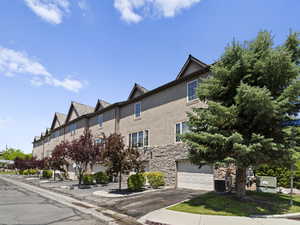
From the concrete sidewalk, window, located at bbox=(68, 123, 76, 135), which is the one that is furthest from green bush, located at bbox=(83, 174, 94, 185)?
the concrete sidewalk

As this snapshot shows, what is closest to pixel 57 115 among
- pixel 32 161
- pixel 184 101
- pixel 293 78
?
pixel 32 161

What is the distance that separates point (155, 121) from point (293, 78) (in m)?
12.8

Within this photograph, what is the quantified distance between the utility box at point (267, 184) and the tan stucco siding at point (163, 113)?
250 inches

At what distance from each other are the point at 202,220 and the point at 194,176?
8908mm

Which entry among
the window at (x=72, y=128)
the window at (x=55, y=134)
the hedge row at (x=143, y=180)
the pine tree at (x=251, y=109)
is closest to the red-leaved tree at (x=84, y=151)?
the hedge row at (x=143, y=180)

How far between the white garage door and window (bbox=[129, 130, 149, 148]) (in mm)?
4885

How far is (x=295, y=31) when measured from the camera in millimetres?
10820

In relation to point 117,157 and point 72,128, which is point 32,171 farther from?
point 117,157

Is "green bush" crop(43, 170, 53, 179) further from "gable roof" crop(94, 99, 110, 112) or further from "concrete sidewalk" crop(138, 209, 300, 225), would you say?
"concrete sidewalk" crop(138, 209, 300, 225)

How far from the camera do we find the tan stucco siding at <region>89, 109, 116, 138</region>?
2733 centimetres

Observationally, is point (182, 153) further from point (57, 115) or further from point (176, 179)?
point (57, 115)

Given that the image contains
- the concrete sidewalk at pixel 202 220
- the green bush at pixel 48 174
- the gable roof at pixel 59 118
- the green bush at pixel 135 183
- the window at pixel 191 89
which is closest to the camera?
the concrete sidewalk at pixel 202 220

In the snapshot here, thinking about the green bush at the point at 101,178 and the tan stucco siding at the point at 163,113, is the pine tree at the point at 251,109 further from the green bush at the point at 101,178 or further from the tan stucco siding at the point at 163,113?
the green bush at the point at 101,178

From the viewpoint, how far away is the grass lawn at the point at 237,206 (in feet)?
31.1
